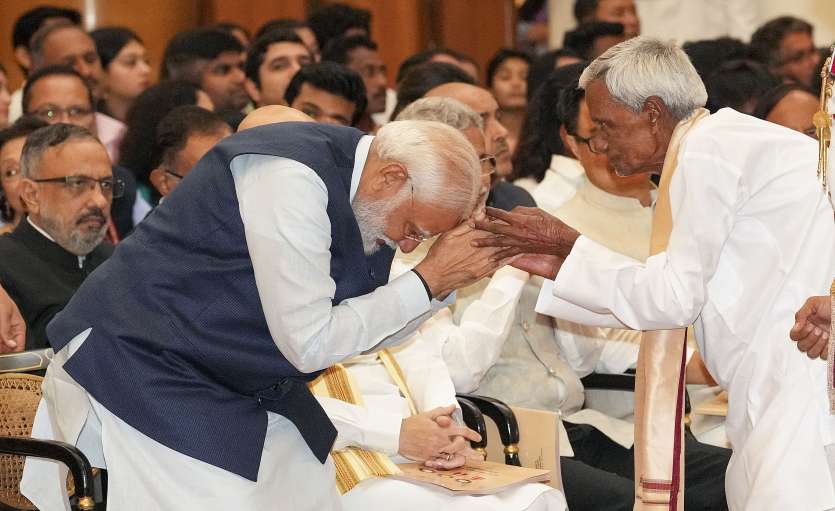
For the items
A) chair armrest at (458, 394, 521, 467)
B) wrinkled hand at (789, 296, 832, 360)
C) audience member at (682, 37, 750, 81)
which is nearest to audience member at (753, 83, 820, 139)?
audience member at (682, 37, 750, 81)

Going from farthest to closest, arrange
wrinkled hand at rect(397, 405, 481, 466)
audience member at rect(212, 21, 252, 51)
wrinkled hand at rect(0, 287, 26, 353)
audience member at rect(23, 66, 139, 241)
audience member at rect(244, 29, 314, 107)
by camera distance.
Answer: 1. audience member at rect(212, 21, 252, 51)
2. audience member at rect(244, 29, 314, 107)
3. audience member at rect(23, 66, 139, 241)
4. wrinkled hand at rect(0, 287, 26, 353)
5. wrinkled hand at rect(397, 405, 481, 466)

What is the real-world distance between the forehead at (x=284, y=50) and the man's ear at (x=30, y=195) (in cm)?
240

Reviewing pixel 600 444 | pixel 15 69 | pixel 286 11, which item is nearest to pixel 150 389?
pixel 600 444

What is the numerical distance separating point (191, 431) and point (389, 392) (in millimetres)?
1038

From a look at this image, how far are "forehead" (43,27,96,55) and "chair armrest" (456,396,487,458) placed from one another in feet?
12.3

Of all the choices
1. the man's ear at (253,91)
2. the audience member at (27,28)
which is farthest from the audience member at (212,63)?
the audience member at (27,28)

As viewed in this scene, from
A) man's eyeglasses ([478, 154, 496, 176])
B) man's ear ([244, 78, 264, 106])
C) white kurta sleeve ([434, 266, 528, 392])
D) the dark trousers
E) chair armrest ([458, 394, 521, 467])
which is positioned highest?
man's eyeglasses ([478, 154, 496, 176])

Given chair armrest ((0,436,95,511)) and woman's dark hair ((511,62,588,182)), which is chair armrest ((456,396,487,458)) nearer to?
chair armrest ((0,436,95,511))

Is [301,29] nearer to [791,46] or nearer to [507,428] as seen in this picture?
[791,46]

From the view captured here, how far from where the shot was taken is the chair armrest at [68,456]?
2.96 m

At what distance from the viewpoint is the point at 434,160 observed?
9.10 feet

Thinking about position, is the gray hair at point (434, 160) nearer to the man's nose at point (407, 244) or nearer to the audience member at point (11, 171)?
the man's nose at point (407, 244)

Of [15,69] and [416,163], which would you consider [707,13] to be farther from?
[416,163]

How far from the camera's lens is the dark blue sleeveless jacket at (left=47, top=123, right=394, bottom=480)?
9.08ft
